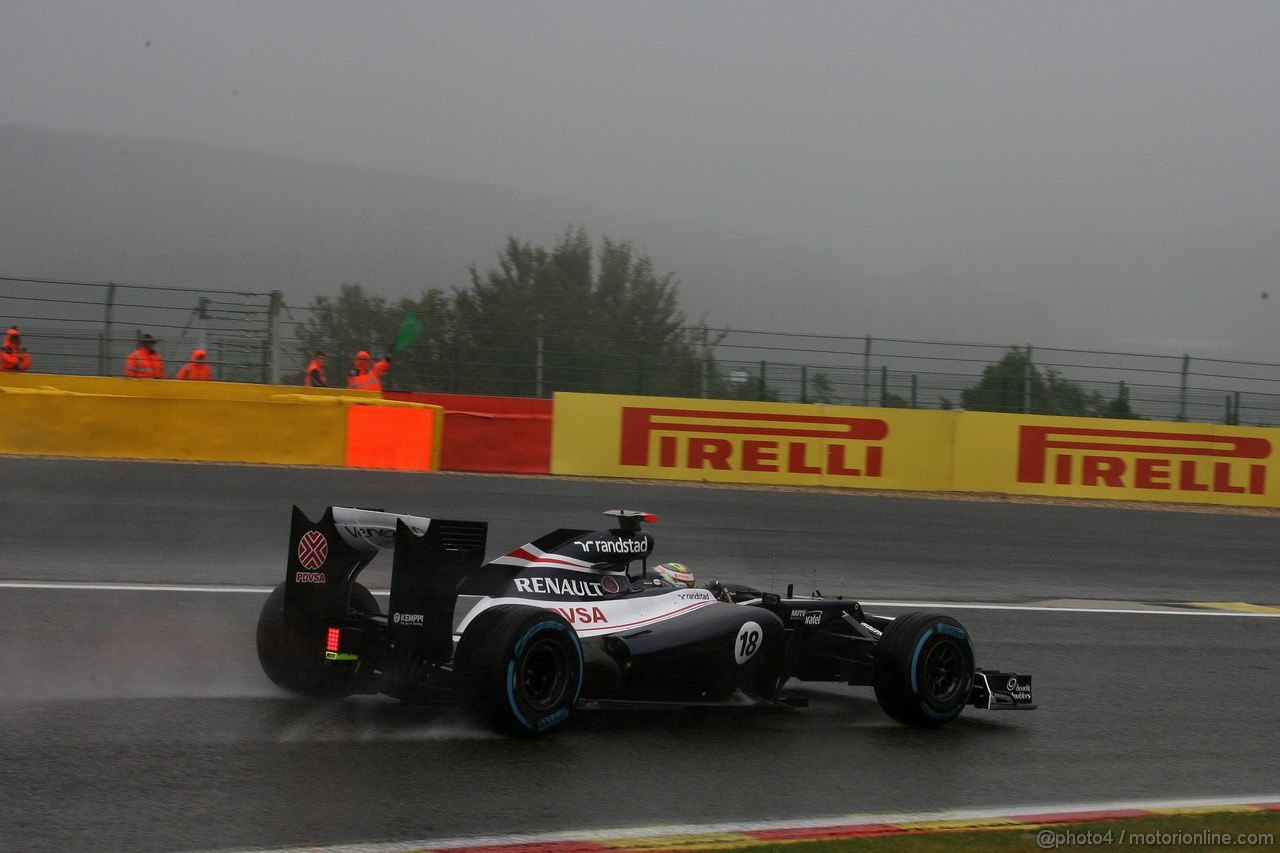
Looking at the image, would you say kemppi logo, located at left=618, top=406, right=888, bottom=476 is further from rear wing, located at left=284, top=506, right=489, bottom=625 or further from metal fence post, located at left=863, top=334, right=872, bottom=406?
rear wing, located at left=284, top=506, right=489, bottom=625

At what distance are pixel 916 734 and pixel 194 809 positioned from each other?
144 inches

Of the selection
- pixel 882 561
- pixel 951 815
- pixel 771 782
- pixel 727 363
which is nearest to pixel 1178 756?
pixel 951 815

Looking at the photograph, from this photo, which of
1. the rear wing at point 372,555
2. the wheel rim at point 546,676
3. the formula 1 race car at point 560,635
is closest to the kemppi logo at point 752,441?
the formula 1 race car at point 560,635

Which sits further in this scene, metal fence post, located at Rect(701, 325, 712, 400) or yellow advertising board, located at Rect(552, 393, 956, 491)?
metal fence post, located at Rect(701, 325, 712, 400)

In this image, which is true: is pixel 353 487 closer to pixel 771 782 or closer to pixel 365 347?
pixel 365 347

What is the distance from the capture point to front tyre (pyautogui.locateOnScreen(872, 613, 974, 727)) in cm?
666

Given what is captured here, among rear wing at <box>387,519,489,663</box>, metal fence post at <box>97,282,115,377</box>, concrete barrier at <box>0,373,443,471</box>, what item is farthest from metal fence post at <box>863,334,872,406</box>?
rear wing at <box>387,519,489,663</box>

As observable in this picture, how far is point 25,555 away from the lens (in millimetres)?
10703

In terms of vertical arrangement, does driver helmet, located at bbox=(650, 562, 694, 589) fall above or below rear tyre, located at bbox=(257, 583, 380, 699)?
above

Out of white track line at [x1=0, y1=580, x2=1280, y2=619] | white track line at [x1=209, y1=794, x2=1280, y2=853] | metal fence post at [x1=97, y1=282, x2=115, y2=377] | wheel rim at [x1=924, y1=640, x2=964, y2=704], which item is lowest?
white track line at [x1=209, y1=794, x2=1280, y2=853]

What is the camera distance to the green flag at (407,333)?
73.5ft

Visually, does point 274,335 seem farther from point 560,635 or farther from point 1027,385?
point 560,635

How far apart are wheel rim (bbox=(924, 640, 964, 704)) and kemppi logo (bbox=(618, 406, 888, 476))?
13.0m

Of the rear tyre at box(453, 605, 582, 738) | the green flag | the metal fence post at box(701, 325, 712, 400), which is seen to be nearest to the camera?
the rear tyre at box(453, 605, 582, 738)
